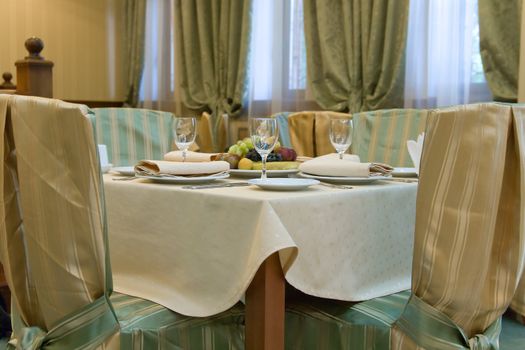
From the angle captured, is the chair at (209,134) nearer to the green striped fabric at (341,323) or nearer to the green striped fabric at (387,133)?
the green striped fabric at (387,133)

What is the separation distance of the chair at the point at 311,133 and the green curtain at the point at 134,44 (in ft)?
8.41

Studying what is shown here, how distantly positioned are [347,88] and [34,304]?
2.73 m

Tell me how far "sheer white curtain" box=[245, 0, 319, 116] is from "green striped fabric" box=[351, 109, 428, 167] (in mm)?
1469

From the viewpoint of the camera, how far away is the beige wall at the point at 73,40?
5062 millimetres

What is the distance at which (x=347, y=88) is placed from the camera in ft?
11.8

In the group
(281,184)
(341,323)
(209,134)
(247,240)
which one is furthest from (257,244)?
(209,134)

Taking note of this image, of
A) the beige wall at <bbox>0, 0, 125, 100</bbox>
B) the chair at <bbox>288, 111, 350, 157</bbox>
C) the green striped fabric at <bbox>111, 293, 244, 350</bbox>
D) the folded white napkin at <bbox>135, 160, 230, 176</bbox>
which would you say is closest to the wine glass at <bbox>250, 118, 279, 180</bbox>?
the folded white napkin at <bbox>135, 160, 230, 176</bbox>

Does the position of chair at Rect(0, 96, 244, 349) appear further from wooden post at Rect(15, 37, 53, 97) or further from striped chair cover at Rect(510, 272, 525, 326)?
wooden post at Rect(15, 37, 53, 97)

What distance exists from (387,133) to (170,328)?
1510mm

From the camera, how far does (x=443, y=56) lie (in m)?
3.18

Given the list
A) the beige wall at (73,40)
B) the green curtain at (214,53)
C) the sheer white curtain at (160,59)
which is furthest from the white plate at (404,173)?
the beige wall at (73,40)

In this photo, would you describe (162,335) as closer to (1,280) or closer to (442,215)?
(442,215)

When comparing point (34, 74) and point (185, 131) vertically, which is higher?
point (34, 74)

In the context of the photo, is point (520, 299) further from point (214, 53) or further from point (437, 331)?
point (214, 53)
